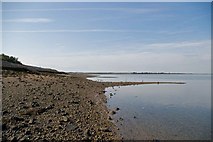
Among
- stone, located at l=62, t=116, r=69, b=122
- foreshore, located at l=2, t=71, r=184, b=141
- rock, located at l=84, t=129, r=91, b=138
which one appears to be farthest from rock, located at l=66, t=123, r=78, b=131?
rock, located at l=84, t=129, r=91, b=138

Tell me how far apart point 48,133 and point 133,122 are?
6.52m

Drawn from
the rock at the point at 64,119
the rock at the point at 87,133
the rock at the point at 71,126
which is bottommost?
the rock at the point at 87,133

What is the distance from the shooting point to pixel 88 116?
1473 centimetres

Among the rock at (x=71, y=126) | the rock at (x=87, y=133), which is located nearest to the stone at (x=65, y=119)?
the rock at (x=71, y=126)

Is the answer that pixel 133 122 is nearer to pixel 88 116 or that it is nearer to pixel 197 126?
pixel 88 116

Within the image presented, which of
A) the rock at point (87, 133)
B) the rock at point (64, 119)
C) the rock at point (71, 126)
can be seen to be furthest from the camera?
the rock at point (64, 119)

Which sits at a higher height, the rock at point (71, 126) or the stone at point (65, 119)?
the stone at point (65, 119)

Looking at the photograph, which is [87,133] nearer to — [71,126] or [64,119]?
[71,126]

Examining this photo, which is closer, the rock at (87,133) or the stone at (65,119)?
the rock at (87,133)

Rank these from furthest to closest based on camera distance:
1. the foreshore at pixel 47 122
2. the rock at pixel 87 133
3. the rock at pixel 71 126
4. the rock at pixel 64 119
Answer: the rock at pixel 64 119 → the rock at pixel 71 126 → the rock at pixel 87 133 → the foreshore at pixel 47 122

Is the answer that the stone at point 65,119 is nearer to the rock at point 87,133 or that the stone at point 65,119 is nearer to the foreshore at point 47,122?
the foreshore at point 47,122

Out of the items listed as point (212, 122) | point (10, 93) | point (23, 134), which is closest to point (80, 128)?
point (23, 134)

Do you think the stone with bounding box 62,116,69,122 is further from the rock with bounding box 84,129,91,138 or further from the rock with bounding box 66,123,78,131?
the rock with bounding box 84,129,91,138

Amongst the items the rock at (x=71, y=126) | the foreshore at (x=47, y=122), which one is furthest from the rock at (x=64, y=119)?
the rock at (x=71, y=126)
